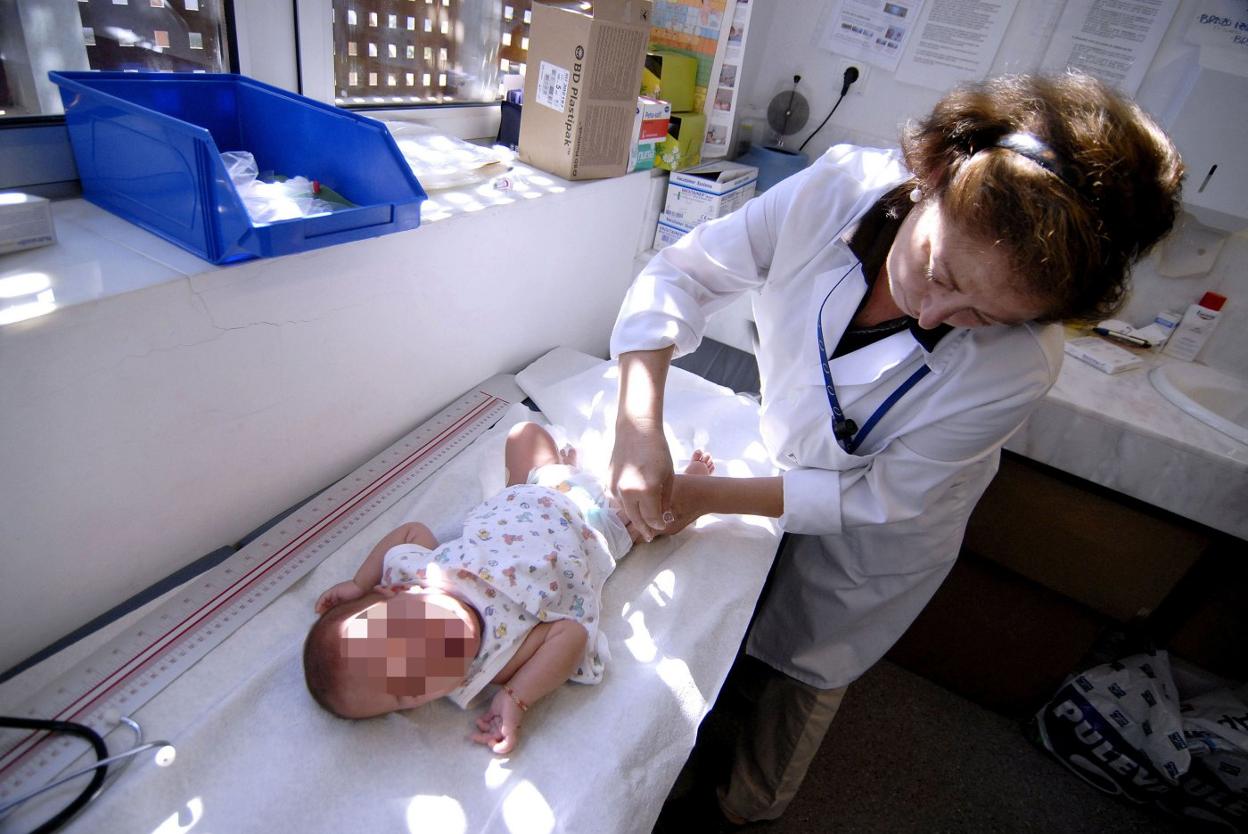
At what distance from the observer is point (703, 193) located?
1.92 meters

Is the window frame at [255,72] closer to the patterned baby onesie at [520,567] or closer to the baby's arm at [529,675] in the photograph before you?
the patterned baby onesie at [520,567]

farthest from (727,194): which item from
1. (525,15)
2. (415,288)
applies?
(415,288)

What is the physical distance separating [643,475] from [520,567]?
25 centimetres

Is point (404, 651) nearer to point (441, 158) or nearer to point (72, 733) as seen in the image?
point (72, 733)

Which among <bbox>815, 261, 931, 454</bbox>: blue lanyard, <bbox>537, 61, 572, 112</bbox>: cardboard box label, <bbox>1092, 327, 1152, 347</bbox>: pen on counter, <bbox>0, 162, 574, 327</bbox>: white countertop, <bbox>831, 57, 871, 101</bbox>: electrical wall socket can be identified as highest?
<bbox>831, 57, 871, 101</bbox>: electrical wall socket

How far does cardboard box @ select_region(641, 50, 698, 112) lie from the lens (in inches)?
74.4

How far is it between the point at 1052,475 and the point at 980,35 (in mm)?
1253

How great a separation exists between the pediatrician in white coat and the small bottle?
1.07 metres

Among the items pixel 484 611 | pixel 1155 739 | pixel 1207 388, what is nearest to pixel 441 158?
pixel 484 611

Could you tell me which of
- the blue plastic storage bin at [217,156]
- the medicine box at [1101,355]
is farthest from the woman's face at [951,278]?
the medicine box at [1101,355]

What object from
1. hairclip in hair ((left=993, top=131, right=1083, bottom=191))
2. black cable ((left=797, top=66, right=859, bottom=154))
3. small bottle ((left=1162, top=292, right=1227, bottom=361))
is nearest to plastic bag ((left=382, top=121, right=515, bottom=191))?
hairclip in hair ((left=993, top=131, right=1083, bottom=191))

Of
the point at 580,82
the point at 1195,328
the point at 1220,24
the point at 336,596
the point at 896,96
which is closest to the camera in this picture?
the point at 336,596

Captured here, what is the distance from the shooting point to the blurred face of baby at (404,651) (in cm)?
90

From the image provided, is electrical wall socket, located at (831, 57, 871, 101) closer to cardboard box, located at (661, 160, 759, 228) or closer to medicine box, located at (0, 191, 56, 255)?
cardboard box, located at (661, 160, 759, 228)
